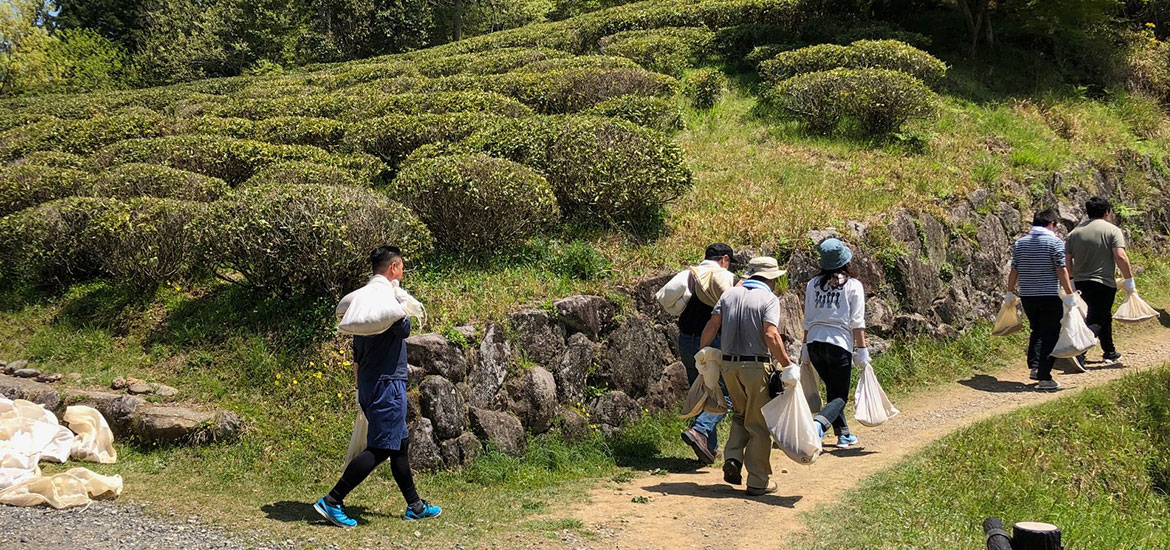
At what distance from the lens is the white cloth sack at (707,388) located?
6613 millimetres

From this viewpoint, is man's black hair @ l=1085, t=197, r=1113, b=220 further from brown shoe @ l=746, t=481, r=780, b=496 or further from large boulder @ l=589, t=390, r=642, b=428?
brown shoe @ l=746, t=481, r=780, b=496

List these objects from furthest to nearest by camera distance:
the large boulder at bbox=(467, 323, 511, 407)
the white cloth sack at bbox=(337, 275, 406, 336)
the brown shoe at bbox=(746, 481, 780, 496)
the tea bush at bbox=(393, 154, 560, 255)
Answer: the tea bush at bbox=(393, 154, 560, 255)
the large boulder at bbox=(467, 323, 511, 407)
the brown shoe at bbox=(746, 481, 780, 496)
the white cloth sack at bbox=(337, 275, 406, 336)

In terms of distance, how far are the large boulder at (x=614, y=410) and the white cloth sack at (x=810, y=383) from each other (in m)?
1.72

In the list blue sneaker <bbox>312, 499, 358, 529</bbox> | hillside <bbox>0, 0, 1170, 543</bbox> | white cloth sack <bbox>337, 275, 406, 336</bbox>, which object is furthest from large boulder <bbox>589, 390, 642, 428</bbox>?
white cloth sack <bbox>337, 275, 406, 336</bbox>

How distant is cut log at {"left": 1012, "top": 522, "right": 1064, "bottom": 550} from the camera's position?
11.2 ft

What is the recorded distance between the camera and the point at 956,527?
5.82 meters

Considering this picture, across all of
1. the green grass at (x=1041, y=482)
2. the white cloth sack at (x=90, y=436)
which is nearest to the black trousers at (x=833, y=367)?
the green grass at (x=1041, y=482)

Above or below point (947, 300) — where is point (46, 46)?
above

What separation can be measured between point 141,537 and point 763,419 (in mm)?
4192

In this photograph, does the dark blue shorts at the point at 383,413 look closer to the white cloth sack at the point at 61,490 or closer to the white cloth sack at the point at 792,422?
the white cloth sack at the point at 61,490

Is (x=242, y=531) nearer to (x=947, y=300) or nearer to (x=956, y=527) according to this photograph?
(x=956, y=527)

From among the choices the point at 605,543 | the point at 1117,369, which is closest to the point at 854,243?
the point at 1117,369

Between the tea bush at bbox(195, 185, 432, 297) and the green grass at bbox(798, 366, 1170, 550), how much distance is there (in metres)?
4.88

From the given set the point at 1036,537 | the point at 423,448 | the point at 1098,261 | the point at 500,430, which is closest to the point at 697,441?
the point at 500,430
